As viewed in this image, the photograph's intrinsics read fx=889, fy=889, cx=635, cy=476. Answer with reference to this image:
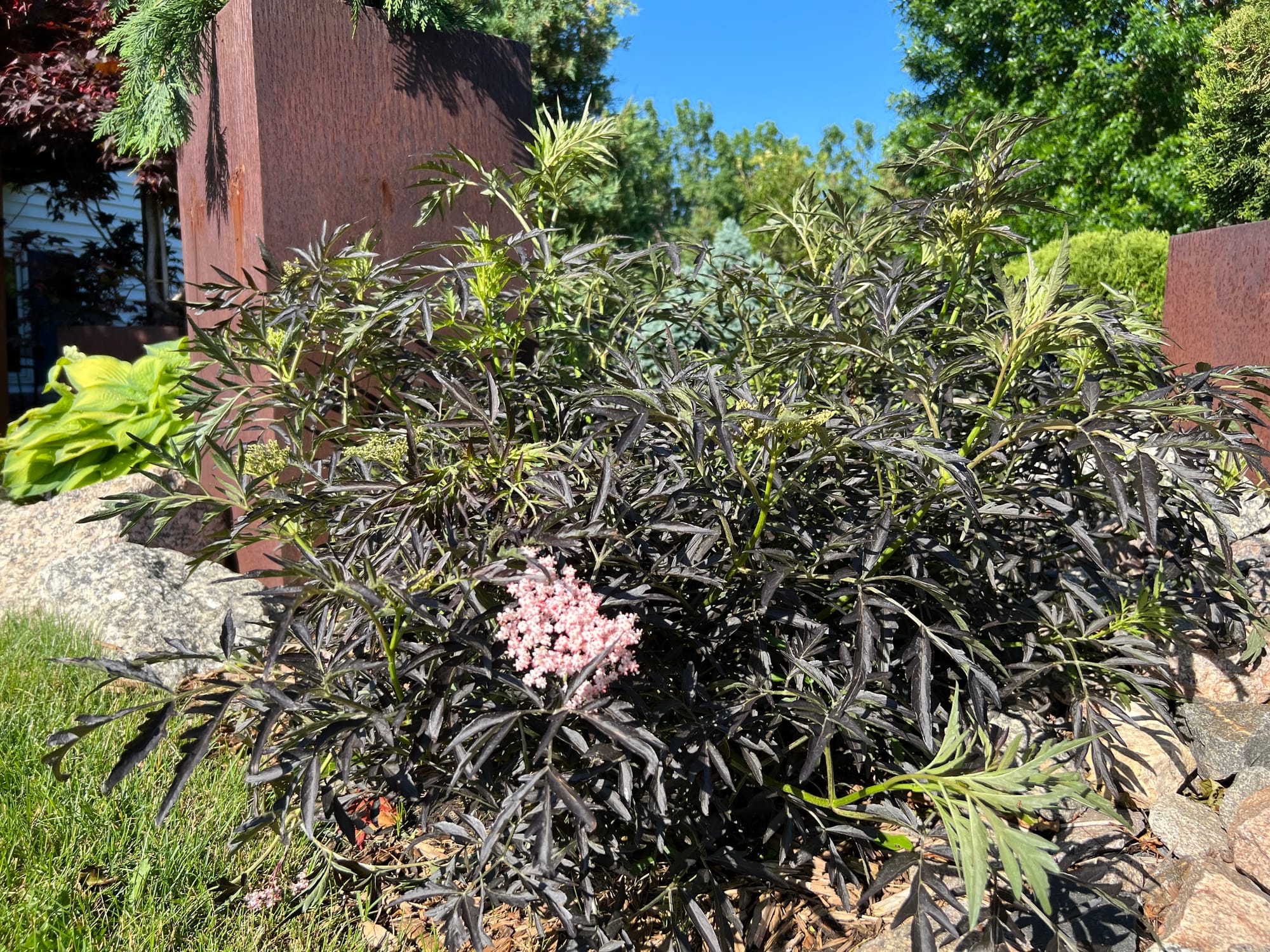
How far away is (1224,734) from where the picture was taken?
209 centimetres

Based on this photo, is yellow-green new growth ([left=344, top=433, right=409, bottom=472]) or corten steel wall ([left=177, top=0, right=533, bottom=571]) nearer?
yellow-green new growth ([left=344, top=433, right=409, bottom=472])

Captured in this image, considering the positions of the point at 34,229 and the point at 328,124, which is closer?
the point at 328,124

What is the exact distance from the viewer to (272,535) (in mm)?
1871

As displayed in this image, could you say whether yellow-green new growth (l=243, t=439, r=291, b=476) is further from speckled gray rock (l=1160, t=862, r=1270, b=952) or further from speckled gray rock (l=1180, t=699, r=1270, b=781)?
speckled gray rock (l=1180, t=699, r=1270, b=781)

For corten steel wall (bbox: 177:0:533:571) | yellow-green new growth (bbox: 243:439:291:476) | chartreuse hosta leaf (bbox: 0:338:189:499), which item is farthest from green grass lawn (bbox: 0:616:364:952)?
chartreuse hosta leaf (bbox: 0:338:189:499)

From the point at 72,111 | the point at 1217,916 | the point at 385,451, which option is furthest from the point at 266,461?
the point at 72,111

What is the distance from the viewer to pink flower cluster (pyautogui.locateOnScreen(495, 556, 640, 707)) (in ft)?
4.21

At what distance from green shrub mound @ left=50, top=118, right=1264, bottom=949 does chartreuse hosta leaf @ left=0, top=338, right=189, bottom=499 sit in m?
2.66

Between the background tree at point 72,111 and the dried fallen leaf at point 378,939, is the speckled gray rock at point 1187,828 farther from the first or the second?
the background tree at point 72,111

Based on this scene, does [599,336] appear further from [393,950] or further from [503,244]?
[393,950]

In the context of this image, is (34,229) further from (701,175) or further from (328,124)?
(701,175)

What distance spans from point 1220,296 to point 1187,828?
352 cm

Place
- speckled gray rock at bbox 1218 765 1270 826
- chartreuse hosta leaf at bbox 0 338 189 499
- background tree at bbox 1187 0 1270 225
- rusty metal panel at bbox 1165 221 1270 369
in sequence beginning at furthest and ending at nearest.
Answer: background tree at bbox 1187 0 1270 225, chartreuse hosta leaf at bbox 0 338 189 499, rusty metal panel at bbox 1165 221 1270 369, speckled gray rock at bbox 1218 765 1270 826

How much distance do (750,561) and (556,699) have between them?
510 millimetres
